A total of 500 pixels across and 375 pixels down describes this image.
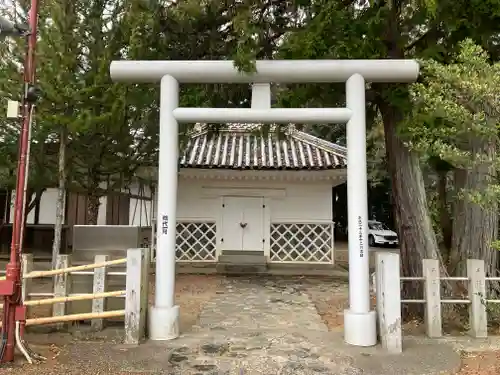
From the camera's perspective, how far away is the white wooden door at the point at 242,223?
13773mm

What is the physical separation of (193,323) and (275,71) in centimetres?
398

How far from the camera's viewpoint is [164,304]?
19.2ft

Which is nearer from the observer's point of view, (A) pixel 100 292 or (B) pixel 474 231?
(A) pixel 100 292

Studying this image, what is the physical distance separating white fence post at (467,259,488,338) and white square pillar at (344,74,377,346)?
143 centimetres

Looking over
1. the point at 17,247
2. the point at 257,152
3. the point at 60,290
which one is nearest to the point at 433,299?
the point at 60,290

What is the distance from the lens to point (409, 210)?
22.8 feet

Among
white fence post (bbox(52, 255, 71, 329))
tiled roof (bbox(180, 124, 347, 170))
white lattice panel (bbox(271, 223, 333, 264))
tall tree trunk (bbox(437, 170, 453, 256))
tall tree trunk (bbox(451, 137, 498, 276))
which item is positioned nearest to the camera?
white fence post (bbox(52, 255, 71, 329))

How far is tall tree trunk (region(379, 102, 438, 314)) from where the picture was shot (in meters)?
6.89

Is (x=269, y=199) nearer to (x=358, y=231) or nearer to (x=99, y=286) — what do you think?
(x=358, y=231)

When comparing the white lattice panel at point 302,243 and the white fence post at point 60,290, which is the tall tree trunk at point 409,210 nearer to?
the white fence post at point 60,290

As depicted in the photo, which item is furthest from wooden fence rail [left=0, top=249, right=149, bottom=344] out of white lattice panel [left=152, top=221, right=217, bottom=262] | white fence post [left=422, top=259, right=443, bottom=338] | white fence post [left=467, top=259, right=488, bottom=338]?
white lattice panel [left=152, top=221, right=217, bottom=262]

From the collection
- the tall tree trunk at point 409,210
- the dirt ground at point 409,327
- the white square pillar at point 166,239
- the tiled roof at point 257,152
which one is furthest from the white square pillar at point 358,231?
the tiled roof at point 257,152

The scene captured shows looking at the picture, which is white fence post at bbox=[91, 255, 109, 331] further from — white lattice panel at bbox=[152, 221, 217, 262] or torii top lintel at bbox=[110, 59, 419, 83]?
white lattice panel at bbox=[152, 221, 217, 262]

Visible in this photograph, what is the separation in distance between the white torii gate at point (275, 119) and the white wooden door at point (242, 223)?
25.7 ft
